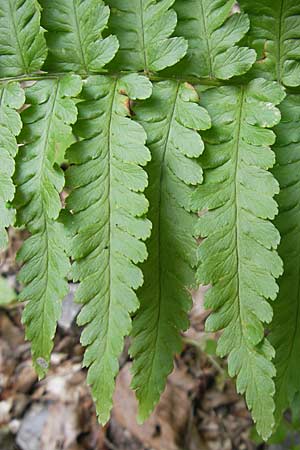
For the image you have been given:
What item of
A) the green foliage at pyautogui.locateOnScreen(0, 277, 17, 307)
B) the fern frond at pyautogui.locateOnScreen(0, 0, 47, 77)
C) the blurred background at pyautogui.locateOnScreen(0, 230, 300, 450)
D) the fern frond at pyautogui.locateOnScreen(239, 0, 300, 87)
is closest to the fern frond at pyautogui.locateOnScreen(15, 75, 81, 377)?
the fern frond at pyautogui.locateOnScreen(0, 0, 47, 77)

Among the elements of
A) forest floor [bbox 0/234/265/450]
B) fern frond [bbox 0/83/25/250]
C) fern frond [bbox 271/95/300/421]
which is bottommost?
forest floor [bbox 0/234/265/450]

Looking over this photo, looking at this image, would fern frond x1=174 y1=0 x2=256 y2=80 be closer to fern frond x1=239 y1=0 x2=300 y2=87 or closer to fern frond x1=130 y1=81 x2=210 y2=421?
fern frond x1=239 y1=0 x2=300 y2=87

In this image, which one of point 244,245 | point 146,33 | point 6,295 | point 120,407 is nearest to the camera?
point 244,245

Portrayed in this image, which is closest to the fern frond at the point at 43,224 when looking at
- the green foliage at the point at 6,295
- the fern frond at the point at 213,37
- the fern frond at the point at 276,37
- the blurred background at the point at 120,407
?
the fern frond at the point at 213,37

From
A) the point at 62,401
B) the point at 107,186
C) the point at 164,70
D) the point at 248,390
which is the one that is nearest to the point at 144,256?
the point at 107,186

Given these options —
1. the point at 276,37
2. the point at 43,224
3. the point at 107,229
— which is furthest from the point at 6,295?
the point at 276,37

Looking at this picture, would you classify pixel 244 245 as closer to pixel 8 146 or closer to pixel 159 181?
pixel 159 181

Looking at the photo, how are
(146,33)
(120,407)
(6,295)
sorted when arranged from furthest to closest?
(6,295)
(120,407)
(146,33)
